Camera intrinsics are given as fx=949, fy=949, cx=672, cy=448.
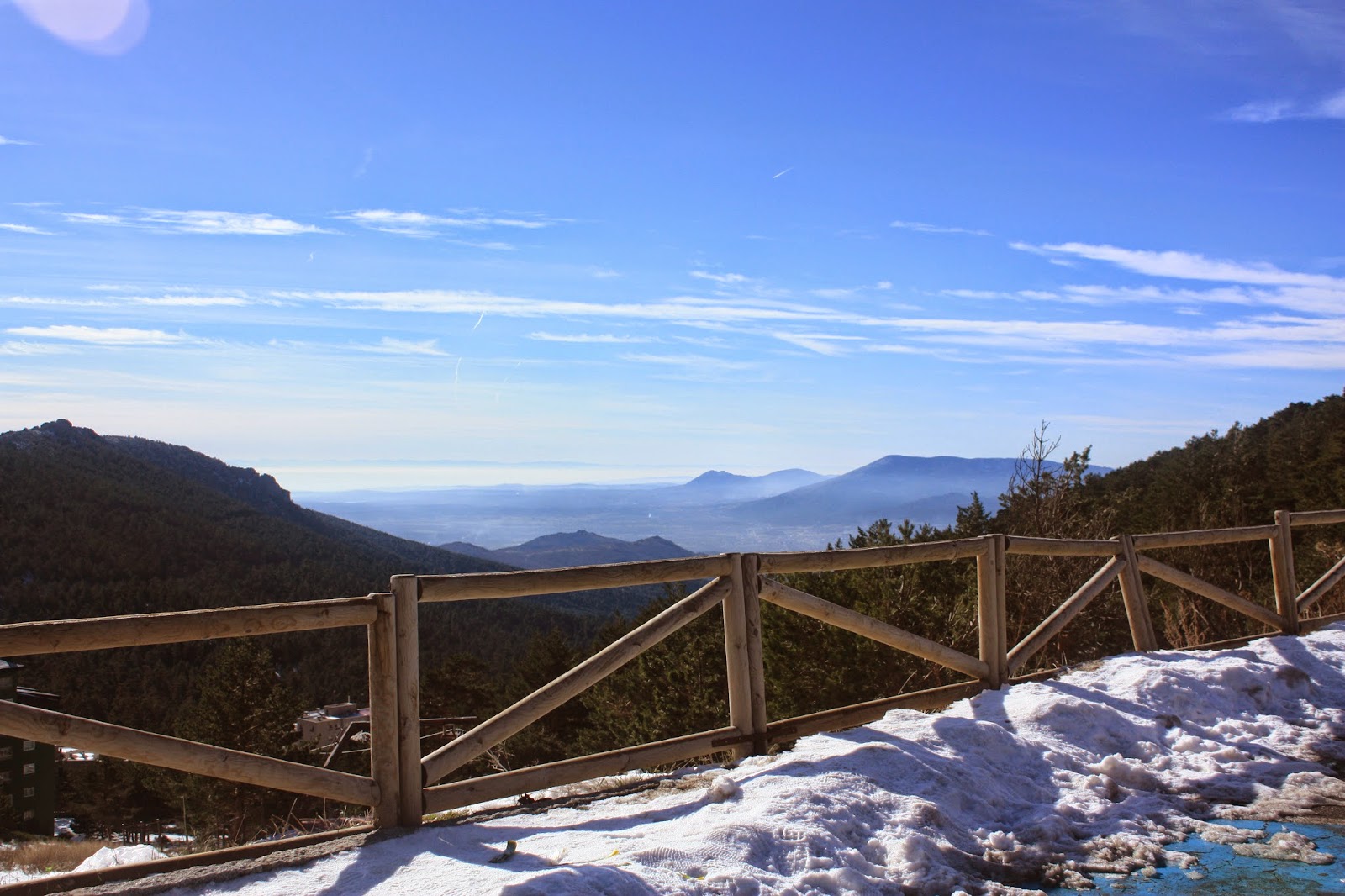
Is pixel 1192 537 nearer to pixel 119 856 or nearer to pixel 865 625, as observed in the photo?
pixel 865 625

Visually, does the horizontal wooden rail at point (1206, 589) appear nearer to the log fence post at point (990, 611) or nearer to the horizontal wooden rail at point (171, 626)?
the log fence post at point (990, 611)

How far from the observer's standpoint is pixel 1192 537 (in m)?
7.73

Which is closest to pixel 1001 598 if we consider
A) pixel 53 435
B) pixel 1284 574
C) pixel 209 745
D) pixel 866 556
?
pixel 866 556

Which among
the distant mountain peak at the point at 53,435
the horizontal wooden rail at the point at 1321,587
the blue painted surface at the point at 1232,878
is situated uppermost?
the distant mountain peak at the point at 53,435

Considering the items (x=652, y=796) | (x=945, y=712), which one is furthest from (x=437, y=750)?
(x=945, y=712)

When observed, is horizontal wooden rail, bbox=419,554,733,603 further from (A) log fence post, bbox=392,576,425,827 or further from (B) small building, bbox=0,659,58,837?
(B) small building, bbox=0,659,58,837

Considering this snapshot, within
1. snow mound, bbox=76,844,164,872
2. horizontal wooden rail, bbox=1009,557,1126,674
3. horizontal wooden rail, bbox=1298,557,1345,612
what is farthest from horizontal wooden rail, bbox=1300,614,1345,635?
snow mound, bbox=76,844,164,872

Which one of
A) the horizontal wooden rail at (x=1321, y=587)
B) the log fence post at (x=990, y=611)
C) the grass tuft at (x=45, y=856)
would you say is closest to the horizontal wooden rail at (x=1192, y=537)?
the horizontal wooden rail at (x=1321, y=587)

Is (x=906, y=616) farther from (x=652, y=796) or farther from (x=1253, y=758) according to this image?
(x=652, y=796)

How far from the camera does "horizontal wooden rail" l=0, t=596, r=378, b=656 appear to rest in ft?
10.8

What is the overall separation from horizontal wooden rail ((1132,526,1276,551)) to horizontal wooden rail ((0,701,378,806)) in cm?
607

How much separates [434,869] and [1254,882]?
10.7ft

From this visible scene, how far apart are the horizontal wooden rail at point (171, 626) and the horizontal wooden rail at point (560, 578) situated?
327 mm

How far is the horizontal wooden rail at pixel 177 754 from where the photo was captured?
3299 millimetres
